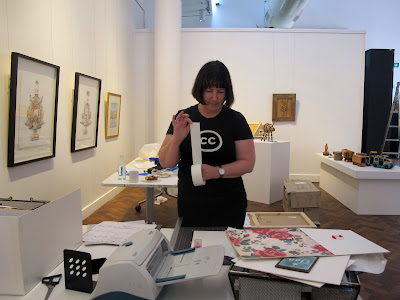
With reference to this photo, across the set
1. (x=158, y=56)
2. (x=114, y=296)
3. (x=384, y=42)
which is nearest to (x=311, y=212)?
(x=114, y=296)

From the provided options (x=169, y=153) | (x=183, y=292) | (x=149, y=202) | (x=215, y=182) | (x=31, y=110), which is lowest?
(x=149, y=202)

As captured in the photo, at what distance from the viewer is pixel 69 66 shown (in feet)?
11.1

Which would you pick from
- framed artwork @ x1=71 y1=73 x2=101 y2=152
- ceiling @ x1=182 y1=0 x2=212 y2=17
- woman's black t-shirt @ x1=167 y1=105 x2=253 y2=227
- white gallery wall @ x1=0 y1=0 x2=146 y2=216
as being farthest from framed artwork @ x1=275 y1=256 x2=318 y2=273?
ceiling @ x1=182 y1=0 x2=212 y2=17

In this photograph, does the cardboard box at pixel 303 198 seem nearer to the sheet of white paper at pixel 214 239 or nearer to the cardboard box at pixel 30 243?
the sheet of white paper at pixel 214 239

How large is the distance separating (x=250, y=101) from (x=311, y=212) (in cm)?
293

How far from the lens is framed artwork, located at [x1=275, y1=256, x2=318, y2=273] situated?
A: 94 cm

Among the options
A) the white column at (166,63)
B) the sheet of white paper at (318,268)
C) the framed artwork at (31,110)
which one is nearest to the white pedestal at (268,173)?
the white column at (166,63)

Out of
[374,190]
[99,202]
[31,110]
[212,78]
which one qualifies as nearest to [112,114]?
[99,202]

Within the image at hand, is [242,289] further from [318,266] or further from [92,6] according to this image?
[92,6]

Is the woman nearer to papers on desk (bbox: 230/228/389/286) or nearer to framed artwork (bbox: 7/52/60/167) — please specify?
papers on desk (bbox: 230/228/389/286)

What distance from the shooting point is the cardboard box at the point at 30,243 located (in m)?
0.96

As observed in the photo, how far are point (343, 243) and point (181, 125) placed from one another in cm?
80

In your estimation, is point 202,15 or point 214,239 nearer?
point 214,239

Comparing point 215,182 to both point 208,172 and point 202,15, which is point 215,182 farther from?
point 202,15
